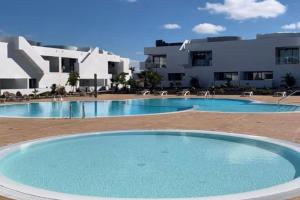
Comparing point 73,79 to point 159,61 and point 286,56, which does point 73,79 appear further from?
point 286,56

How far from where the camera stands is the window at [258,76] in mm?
41356

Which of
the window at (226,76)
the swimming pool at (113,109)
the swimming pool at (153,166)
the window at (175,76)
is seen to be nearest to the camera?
the swimming pool at (153,166)

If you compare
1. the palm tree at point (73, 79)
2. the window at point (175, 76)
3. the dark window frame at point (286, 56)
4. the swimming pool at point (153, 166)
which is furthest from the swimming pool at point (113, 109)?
the window at point (175, 76)

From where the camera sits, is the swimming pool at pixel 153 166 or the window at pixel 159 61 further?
the window at pixel 159 61

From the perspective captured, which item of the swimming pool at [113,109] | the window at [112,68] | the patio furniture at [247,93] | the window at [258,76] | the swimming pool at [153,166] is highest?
the window at [112,68]

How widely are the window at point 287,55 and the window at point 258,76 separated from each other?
1757mm

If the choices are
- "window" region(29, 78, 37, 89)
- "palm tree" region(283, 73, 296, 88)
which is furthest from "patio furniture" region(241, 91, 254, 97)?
"window" region(29, 78, 37, 89)

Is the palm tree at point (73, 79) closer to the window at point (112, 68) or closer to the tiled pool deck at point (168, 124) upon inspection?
the window at point (112, 68)

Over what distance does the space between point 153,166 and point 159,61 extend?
40.6 meters

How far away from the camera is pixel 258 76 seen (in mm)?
42344

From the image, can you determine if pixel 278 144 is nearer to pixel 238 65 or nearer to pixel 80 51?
pixel 238 65

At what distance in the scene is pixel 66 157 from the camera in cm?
1026

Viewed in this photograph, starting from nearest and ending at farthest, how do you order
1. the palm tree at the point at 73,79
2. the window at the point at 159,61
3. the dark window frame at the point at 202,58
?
the palm tree at the point at 73,79 → the dark window frame at the point at 202,58 → the window at the point at 159,61

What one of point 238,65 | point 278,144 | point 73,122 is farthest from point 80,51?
point 278,144
